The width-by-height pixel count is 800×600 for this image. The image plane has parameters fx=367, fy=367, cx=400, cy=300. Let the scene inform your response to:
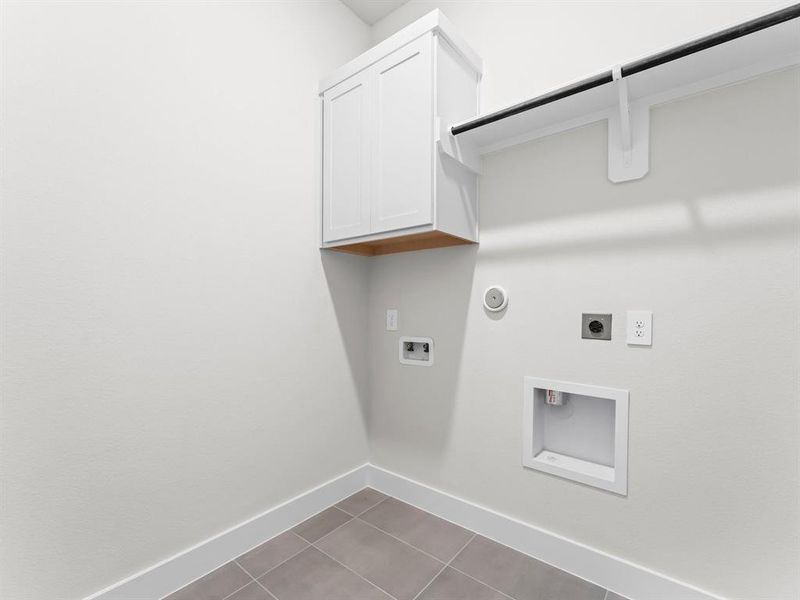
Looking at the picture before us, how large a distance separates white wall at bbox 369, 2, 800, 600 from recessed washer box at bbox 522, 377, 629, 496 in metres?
0.05

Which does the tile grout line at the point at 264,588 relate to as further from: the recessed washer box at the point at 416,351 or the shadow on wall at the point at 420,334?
the recessed washer box at the point at 416,351

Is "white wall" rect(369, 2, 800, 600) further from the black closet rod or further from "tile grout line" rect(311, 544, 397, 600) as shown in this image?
"tile grout line" rect(311, 544, 397, 600)

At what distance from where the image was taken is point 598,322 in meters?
1.49

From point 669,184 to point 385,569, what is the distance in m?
1.90

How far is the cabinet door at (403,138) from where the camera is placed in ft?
5.17

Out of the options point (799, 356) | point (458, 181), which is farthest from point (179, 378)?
point (799, 356)

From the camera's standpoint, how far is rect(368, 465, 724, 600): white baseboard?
4.43 feet

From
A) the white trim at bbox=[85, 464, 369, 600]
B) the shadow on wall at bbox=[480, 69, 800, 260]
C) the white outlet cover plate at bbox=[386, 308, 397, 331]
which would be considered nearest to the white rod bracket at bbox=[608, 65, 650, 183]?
the shadow on wall at bbox=[480, 69, 800, 260]

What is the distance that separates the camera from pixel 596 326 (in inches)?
58.8

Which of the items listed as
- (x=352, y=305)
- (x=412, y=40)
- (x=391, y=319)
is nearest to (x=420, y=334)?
(x=391, y=319)

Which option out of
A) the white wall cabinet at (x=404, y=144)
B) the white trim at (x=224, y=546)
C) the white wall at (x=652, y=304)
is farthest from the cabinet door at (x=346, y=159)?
the white trim at (x=224, y=546)

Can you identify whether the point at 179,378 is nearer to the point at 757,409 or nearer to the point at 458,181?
the point at 458,181

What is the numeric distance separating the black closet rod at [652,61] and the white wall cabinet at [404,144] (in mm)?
197

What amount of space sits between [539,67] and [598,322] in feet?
3.84
